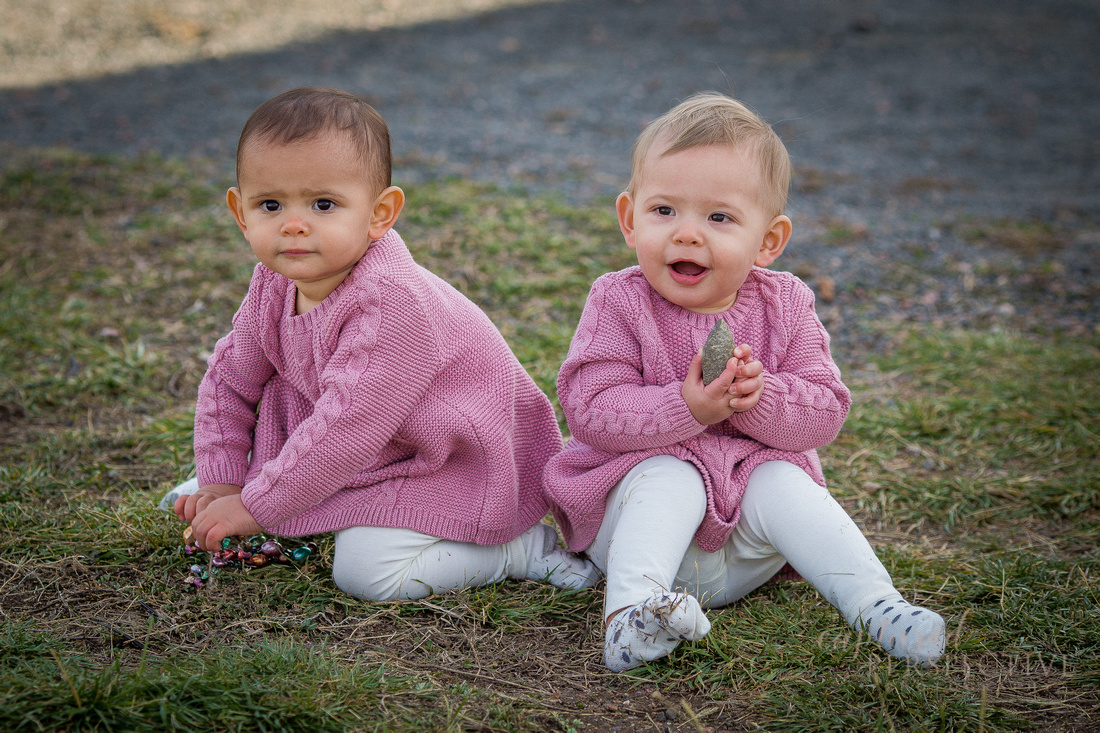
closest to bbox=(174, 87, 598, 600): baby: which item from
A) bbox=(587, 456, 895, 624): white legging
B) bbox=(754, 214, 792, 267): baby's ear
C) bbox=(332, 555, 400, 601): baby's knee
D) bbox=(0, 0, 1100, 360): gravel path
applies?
bbox=(332, 555, 400, 601): baby's knee

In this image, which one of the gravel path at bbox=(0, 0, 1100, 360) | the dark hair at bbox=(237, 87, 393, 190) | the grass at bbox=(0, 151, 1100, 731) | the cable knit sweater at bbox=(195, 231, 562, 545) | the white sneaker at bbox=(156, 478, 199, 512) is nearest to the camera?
the grass at bbox=(0, 151, 1100, 731)

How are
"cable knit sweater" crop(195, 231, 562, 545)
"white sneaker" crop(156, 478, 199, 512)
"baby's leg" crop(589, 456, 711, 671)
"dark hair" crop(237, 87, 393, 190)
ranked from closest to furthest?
"baby's leg" crop(589, 456, 711, 671)
"dark hair" crop(237, 87, 393, 190)
"cable knit sweater" crop(195, 231, 562, 545)
"white sneaker" crop(156, 478, 199, 512)

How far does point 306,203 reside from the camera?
7.16ft

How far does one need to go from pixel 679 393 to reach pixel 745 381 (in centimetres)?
17

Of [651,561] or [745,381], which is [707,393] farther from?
[651,561]

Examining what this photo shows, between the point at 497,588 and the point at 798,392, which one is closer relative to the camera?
the point at 798,392

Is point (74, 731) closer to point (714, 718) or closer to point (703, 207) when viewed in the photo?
point (714, 718)

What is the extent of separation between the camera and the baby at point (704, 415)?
212 centimetres

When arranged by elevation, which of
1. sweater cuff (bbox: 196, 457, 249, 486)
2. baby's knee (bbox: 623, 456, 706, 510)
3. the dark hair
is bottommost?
sweater cuff (bbox: 196, 457, 249, 486)

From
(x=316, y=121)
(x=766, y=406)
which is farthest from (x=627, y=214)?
(x=316, y=121)

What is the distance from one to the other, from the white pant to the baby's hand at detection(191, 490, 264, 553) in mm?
241

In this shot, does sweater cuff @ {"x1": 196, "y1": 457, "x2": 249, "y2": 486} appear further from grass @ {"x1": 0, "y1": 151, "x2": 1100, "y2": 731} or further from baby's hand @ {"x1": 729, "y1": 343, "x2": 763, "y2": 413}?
baby's hand @ {"x1": 729, "y1": 343, "x2": 763, "y2": 413}

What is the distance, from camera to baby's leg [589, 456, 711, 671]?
203cm

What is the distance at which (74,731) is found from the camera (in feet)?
5.54
